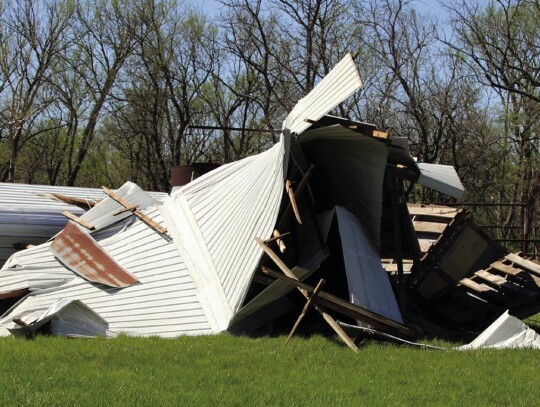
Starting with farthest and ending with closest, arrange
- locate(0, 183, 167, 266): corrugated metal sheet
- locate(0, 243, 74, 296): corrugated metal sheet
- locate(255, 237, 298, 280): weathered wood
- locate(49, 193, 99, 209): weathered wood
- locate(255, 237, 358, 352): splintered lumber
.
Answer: locate(49, 193, 99, 209): weathered wood < locate(0, 183, 167, 266): corrugated metal sheet < locate(0, 243, 74, 296): corrugated metal sheet < locate(255, 237, 298, 280): weathered wood < locate(255, 237, 358, 352): splintered lumber

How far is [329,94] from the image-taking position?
10641 millimetres

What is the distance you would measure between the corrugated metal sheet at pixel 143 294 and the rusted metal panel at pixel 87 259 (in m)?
0.11

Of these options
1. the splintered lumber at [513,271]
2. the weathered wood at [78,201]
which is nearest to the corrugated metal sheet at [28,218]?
the weathered wood at [78,201]

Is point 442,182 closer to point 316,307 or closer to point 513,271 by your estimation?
point 513,271

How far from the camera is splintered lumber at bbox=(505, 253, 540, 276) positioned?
12.5 metres

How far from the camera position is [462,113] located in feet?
110

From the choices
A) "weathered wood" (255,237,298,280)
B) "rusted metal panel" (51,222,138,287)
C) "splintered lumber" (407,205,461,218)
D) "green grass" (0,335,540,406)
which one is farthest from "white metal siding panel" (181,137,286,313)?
"splintered lumber" (407,205,461,218)

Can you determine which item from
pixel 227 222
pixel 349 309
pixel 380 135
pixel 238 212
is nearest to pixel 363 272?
pixel 349 309

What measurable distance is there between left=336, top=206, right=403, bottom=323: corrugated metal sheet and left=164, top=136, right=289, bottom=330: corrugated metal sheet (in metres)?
1.08

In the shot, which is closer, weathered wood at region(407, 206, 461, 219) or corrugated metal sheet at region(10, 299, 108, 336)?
corrugated metal sheet at region(10, 299, 108, 336)

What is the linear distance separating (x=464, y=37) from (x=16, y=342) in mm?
24972

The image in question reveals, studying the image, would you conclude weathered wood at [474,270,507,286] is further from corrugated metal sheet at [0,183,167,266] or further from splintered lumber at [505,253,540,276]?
corrugated metal sheet at [0,183,167,266]

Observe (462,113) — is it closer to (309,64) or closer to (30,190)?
(309,64)

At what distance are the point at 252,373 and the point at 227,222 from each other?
13.6 feet
